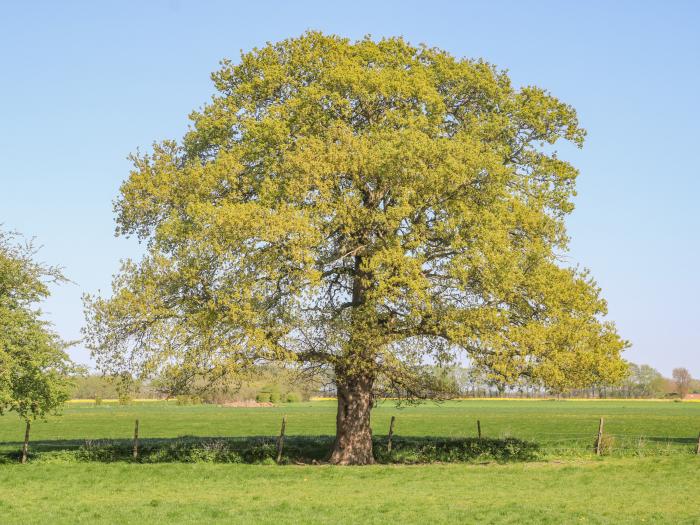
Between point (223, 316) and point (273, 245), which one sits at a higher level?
point (273, 245)

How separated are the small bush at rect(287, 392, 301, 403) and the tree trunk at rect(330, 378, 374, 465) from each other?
126990 millimetres

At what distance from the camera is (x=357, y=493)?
27.1 m

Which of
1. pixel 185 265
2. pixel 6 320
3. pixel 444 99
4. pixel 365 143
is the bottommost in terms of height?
pixel 6 320

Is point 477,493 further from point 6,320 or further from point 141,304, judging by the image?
point 6,320

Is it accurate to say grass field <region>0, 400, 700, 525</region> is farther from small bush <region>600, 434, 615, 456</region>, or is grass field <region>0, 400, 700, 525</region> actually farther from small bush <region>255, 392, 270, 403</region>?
small bush <region>255, 392, 270, 403</region>

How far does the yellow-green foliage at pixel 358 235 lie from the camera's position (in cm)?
3225

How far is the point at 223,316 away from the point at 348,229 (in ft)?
18.8

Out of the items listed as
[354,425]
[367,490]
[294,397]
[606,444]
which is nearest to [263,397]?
[294,397]

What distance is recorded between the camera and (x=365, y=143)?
33562 millimetres

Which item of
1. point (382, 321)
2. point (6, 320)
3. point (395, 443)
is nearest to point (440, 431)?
point (395, 443)

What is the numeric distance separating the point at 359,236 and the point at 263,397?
125 m

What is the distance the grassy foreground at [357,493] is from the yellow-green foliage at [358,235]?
395cm

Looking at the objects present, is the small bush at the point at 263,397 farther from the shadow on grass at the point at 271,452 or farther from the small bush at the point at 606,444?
the small bush at the point at 606,444

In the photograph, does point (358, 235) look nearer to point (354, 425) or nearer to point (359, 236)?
point (359, 236)
